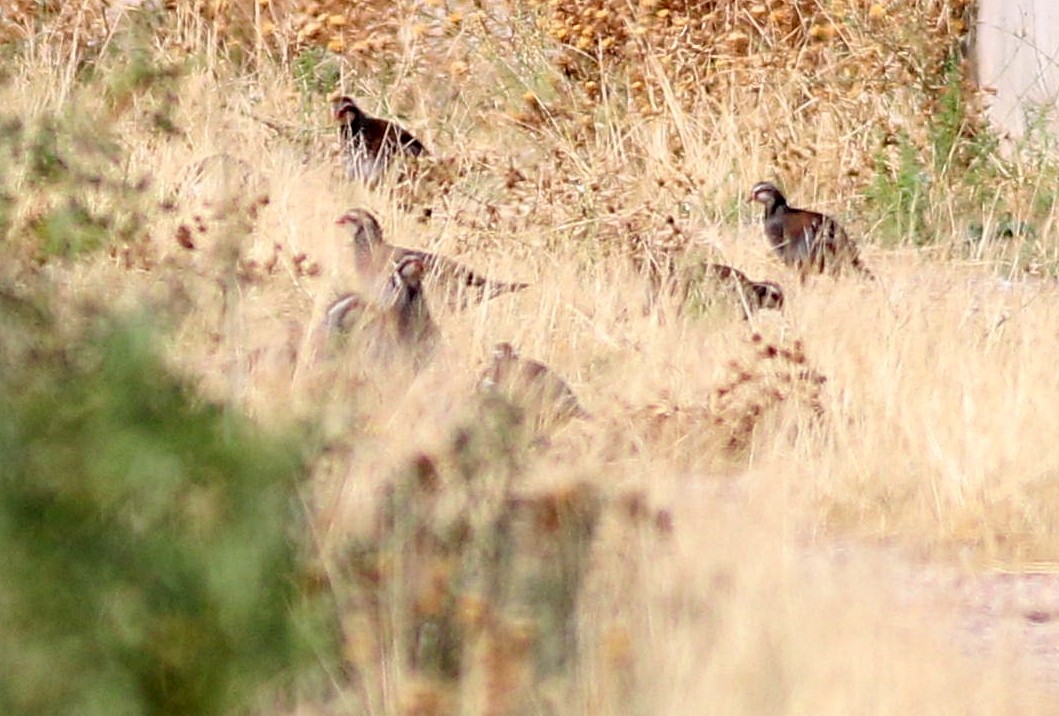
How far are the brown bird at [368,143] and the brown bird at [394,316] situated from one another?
7.93 feet

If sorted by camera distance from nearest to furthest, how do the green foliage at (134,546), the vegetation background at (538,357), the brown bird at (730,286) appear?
the green foliage at (134,546) < the vegetation background at (538,357) < the brown bird at (730,286)

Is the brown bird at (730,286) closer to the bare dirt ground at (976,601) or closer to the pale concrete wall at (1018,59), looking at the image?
the bare dirt ground at (976,601)

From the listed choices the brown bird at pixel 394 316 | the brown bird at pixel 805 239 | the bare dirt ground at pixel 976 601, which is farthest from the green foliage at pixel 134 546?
the brown bird at pixel 805 239

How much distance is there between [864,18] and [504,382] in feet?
19.3

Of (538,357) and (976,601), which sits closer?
(976,601)

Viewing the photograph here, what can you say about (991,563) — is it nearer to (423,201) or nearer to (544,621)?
(544,621)

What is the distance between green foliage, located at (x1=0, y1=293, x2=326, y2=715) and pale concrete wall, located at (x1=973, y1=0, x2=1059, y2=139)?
7703 mm

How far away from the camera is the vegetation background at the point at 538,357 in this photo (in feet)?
10.8

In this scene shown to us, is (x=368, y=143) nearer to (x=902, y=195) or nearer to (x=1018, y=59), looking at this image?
(x=902, y=195)

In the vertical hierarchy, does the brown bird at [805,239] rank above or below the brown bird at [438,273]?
above

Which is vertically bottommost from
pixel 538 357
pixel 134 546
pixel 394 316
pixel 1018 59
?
pixel 538 357

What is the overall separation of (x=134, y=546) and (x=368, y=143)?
22.4 feet

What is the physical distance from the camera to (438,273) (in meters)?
7.57

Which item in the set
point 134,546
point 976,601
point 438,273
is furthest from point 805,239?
point 134,546
